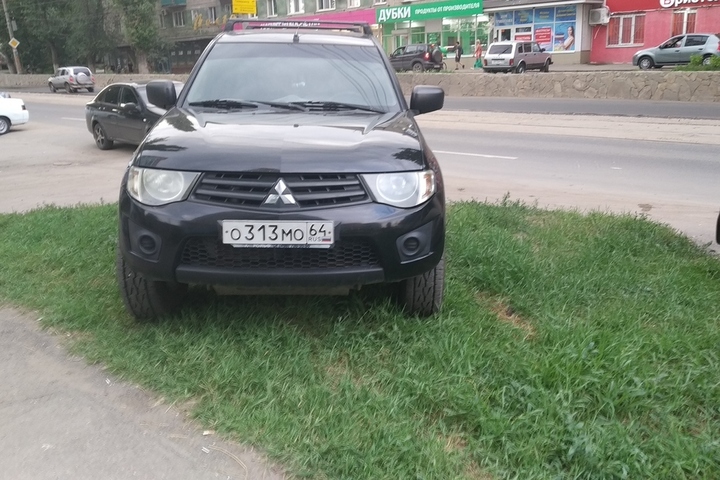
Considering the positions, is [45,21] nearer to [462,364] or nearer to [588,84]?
Answer: [588,84]

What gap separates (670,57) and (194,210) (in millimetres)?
32904

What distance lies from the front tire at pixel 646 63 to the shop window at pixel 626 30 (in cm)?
861

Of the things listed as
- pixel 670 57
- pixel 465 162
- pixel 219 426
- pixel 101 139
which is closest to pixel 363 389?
pixel 219 426

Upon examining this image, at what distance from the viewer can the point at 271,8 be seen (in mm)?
60250

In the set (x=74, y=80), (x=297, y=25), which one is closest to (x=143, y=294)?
(x=297, y=25)

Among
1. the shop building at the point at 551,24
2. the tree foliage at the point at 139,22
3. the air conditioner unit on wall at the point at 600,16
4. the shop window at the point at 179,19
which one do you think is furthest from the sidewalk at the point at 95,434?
the shop window at the point at 179,19

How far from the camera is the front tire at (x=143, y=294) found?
3807 mm

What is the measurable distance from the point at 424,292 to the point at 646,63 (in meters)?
33.1

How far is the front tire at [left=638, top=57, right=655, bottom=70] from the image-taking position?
32.5 meters

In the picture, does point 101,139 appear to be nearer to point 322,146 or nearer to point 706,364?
point 322,146

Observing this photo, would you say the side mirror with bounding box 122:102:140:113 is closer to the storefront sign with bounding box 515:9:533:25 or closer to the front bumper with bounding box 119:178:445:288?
the front bumper with bounding box 119:178:445:288

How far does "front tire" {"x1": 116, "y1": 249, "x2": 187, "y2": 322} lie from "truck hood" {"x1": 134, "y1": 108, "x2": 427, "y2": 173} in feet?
2.17

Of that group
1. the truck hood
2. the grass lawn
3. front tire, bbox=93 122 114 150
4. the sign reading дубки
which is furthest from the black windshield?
the sign reading дубки

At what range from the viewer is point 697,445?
280 centimetres
